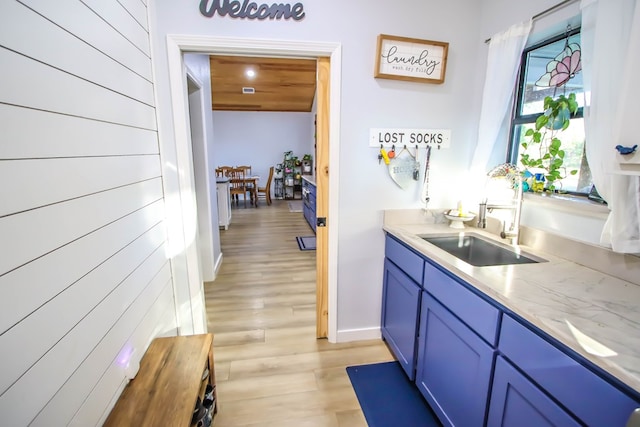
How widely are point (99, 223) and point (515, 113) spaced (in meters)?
2.26

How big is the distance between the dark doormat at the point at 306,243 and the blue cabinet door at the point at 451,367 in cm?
267

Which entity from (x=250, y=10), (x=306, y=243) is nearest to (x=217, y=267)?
(x=306, y=243)

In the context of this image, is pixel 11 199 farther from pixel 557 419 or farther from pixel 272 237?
pixel 272 237

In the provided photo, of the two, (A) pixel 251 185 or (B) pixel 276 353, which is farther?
(A) pixel 251 185

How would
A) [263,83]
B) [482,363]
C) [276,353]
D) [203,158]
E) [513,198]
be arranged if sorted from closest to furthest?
1. [482,363]
2. [513,198]
3. [276,353]
4. [203,158]
5. [263,83]

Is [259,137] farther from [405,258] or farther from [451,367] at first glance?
[451,367]

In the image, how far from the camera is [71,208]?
0.87m

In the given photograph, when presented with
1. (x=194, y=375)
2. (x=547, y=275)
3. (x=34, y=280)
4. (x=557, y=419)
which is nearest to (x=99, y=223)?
(x=34, y=280)

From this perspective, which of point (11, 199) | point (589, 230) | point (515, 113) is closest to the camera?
point (11, 199)

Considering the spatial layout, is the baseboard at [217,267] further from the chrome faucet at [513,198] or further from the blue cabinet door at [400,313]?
the chrome faucet at [513,198]

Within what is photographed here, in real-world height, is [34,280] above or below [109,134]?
below

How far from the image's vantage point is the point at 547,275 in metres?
1.21

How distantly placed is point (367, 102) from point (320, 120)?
12.6 inches

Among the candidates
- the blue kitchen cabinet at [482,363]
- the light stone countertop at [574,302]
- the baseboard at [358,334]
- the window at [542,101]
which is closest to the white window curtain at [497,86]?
the window at [542,101]
